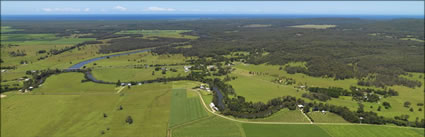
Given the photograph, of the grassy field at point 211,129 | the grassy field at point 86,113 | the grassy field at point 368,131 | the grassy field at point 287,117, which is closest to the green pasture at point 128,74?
the grassy field at point 86,113

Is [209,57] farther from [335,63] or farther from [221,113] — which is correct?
[221,113]

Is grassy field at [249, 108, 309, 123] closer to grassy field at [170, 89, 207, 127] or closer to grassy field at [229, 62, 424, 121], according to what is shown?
grassy field at [229, 62, 424, 121]

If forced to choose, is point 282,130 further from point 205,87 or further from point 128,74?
point 128,74

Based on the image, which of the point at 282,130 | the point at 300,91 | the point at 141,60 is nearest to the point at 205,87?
the point at 300,91

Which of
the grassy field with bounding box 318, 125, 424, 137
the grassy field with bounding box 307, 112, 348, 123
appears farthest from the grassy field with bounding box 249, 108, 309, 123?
the grassy field with bounding box 318, 125, 424, 137

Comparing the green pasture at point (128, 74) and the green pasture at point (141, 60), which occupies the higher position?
the green pasture at point (141, 60)

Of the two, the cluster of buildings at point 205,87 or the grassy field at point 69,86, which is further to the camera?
the grassy field at point 69,86

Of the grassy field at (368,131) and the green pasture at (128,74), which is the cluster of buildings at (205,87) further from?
the grassy field at (368,131)
